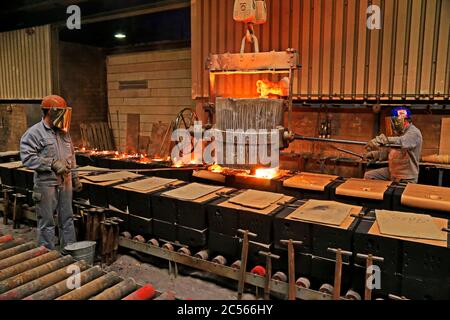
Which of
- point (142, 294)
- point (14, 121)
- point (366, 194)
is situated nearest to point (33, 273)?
point (142, 294)

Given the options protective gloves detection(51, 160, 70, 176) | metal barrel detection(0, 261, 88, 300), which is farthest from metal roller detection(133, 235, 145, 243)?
metal barrel detection(0, 261, 88, 300)

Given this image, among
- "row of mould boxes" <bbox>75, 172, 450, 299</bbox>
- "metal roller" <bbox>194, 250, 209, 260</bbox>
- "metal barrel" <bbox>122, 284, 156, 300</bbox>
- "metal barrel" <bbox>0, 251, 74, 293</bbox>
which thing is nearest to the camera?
"metal barrel" <bbox>122, 284, 156, 300</bbox>

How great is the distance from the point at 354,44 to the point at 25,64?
8138mm

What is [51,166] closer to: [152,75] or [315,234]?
[315,234]

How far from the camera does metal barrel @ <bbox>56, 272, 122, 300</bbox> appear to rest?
230cm

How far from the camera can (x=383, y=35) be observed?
5.23m

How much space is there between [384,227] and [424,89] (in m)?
2.97

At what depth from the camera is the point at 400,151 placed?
5.08 m

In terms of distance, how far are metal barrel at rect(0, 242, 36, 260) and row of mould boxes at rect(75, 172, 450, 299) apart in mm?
1308

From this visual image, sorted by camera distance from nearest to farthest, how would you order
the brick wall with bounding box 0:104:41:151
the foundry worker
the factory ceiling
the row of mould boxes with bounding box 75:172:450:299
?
1. the row of mould boxes with bounding box 75:172:450:299
2. the foundry worker
3. the factory ceiling
4. the brick wall with bounding box 0:104:41:151

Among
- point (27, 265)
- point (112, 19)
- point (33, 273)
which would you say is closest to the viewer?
point (33, 273)

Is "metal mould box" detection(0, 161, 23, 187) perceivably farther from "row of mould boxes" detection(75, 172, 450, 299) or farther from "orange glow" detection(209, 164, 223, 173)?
"orange glow" detection(209, 164, 223, 173)
